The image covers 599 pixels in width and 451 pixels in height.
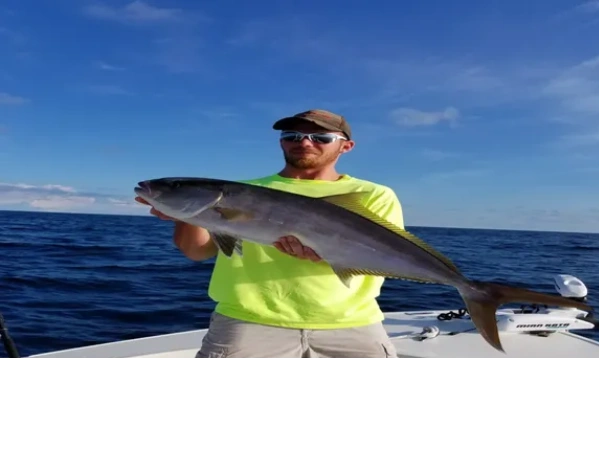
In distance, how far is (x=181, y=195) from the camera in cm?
321

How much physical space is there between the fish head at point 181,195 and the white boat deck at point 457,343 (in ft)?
8.09

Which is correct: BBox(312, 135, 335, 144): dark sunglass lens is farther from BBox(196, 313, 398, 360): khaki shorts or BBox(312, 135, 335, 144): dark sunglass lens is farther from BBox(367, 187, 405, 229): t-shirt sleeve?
BBox(196, 313, 398, 360): khaki shorts

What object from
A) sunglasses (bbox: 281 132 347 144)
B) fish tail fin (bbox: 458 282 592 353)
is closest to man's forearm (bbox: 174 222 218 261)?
sunglasses (bbox: 281 132 347 144)

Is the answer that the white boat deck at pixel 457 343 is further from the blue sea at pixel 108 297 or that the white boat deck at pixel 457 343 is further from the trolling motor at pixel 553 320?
the blue sea at pixel 108 297

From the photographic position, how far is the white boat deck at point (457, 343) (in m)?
5.57

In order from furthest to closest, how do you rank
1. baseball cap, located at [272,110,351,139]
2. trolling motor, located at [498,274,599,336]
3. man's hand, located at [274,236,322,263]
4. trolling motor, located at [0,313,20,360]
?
trolling motor, located at [498,274,599,336]
trolling motor, located at [0,313,20,360]
baseball cap, located at [272,110,351,139]
man's hand, located at [274,236,322,263]

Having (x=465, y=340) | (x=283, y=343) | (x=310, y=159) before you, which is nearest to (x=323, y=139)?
(x=310, y=159)

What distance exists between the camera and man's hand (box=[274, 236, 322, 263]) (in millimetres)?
3092

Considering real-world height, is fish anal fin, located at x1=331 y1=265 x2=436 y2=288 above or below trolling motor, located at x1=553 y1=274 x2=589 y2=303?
above

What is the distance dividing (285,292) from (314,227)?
49 centimetres

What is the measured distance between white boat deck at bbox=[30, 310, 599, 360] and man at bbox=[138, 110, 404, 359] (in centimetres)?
205

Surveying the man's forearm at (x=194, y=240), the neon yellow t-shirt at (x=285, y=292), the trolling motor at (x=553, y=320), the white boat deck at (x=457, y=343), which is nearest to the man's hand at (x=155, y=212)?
the man's forearm at (x=194, y=240)

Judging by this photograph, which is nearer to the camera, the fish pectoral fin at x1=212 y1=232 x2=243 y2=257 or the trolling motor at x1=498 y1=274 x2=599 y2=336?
the fish pectoral fin at x1=212 y1=232 x2=243 y2=257

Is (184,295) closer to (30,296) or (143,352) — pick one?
(30,296)
